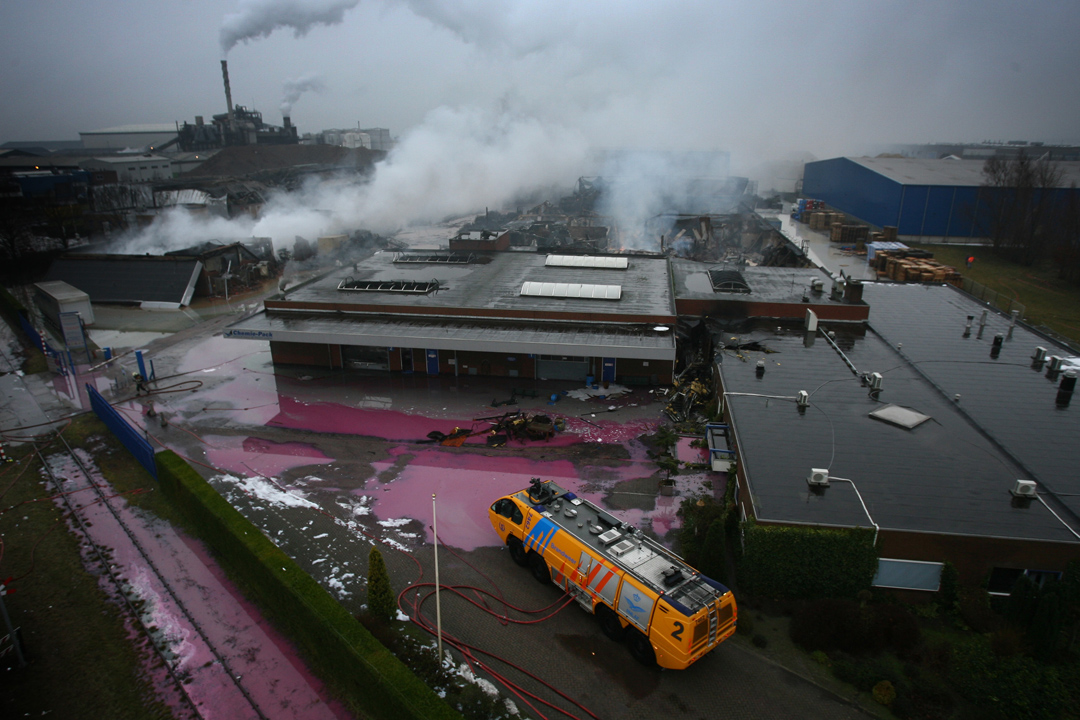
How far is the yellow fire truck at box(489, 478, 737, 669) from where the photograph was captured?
35.4ft

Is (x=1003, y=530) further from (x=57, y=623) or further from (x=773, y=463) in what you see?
(x=57, y=623)

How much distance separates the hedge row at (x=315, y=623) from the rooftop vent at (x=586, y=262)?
71.1ft

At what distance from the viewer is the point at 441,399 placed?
81.4ft

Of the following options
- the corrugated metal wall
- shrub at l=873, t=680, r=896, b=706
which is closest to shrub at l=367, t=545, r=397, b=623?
shrub at l=873, t=680, r=896, b=706

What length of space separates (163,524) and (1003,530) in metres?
20.4

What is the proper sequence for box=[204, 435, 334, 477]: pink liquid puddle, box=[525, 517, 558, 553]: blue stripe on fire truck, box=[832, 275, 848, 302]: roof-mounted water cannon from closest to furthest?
box=[525, 517, 558, 553]: blue stripe on fire truck < box=[204, 435, 334, 477]: pink liquid puddle < box=[832, 275, 848, 302]: roof-mounted water cannon

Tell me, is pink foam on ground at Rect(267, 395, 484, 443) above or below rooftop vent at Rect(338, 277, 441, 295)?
below

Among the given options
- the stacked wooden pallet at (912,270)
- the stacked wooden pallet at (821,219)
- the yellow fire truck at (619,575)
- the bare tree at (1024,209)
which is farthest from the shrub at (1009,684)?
the stacked wooden pallet at (821,219)

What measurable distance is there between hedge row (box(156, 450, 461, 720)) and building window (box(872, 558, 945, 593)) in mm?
9286

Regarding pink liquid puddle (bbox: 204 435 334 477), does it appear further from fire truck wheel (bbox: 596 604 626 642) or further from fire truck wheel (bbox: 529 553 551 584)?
fire truck wheel (bbox: 596 604 626 642)

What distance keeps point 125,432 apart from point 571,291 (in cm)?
1817

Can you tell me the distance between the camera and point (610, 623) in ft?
40.2

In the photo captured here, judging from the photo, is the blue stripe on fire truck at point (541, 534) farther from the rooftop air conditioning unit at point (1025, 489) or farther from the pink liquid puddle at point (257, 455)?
the rooftop air conditioning unit at point (1025, 489)

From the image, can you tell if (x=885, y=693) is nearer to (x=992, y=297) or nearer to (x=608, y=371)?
(x=608, y=371)
